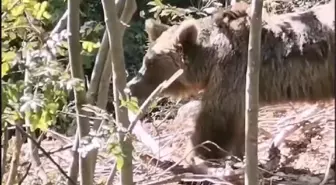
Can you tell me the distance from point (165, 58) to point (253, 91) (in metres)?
2.82

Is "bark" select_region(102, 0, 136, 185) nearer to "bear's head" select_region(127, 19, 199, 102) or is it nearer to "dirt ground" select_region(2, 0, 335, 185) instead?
"dirt ground" select_region(2, 0, 335, 185)

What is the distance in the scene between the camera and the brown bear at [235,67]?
496 centimetres

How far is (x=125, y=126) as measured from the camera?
9.39ft

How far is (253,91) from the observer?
2.56m

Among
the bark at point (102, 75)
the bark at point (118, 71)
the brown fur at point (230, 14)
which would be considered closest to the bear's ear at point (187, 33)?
the brown fur at point (230, 14)

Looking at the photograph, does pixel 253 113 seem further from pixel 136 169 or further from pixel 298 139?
pixel 298 139

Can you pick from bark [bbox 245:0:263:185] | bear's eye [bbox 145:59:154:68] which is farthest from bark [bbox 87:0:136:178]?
bear's eye [bbox 145:59:154:68]

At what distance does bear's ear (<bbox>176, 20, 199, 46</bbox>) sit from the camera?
17.0 feet

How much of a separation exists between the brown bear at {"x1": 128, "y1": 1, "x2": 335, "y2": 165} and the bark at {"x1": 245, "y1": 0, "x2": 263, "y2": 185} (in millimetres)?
2340

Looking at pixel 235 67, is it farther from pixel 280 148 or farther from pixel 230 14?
pixel 280 148

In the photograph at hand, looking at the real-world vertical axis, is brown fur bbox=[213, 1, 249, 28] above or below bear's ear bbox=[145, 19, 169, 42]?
above

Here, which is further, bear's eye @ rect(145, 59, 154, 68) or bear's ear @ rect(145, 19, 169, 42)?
bear's ear @ rect(145, 19, 169, 42)

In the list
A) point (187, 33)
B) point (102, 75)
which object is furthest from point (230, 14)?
point (102, 75)

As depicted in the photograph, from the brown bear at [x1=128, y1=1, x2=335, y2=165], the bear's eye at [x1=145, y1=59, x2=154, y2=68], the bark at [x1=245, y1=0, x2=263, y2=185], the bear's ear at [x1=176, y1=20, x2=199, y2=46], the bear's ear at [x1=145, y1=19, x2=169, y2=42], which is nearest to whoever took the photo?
the bark at [x1=245, y1=0, x2=263, y2=185]
